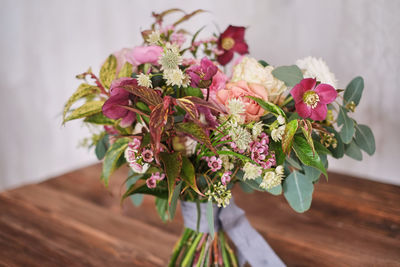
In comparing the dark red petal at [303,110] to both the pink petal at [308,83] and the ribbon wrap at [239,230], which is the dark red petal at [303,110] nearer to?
the pink petal at [308,83]

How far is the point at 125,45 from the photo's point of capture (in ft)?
5.85

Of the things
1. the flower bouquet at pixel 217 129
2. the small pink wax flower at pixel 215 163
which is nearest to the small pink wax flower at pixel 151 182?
the flower bouquet at pixel 217 129

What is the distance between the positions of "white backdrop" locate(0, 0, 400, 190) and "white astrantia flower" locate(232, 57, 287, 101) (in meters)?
0.50

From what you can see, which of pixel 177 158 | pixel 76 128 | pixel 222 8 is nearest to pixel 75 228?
pixel 177 158

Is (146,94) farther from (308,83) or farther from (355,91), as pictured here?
(355,91)

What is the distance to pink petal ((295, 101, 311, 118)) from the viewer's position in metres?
0.54

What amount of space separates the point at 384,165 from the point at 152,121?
40.9 inches

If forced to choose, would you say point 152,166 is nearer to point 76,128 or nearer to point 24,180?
point 76,128

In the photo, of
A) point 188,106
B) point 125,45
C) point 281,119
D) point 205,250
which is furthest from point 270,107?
point 125,45

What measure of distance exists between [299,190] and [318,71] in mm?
213

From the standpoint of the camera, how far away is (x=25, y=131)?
246 centimetres

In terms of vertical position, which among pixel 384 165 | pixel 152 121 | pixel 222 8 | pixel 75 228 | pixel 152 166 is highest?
pixel 222 8

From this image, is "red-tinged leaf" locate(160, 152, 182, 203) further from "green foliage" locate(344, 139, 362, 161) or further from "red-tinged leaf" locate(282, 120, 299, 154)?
"green foliage" locate(344, 139, 362, 161)

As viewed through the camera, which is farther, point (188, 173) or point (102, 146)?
point (102, 146)
